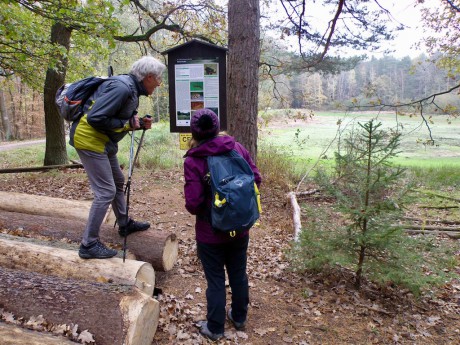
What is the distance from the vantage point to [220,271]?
9.98 ft

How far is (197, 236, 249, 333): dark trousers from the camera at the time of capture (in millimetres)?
2996

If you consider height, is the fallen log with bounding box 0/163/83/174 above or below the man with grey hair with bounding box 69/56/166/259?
below

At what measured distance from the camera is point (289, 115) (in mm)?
11562

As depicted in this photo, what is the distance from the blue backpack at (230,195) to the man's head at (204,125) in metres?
0.20

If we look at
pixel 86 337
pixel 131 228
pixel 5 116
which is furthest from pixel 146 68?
pixel 5 116

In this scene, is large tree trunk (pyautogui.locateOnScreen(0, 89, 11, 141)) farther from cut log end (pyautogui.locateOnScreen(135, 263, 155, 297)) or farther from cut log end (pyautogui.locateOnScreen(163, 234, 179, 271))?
cut log end (pyautogui.locateOnScreen(135, 263, 155, 297))

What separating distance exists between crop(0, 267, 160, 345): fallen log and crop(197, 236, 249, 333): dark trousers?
1.66ft

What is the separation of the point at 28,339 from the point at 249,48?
5219mm

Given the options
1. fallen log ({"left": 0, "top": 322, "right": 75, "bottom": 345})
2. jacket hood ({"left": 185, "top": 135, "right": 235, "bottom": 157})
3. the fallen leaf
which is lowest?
the fallen leaf

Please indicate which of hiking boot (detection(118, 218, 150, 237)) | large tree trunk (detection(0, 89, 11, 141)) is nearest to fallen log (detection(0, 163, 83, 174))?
hiking boot (detection(118, 218, 150, 237))

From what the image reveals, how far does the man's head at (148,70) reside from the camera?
11.1ft

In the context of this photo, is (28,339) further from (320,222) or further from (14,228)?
(320,222)

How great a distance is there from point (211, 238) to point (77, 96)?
1.87m

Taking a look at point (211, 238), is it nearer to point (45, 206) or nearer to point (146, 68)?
point (146, 68)
